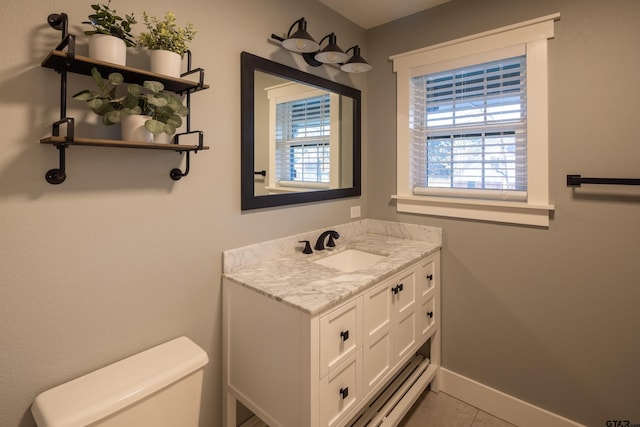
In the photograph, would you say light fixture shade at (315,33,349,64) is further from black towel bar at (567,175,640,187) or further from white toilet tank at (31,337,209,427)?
white toilet tank at (31,337,209,427)

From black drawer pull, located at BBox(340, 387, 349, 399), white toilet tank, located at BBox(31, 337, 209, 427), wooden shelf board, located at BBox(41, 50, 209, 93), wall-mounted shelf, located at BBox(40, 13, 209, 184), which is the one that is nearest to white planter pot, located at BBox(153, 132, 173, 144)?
wall-mounted shelf, located at BBox(40, 13, 209, 184)

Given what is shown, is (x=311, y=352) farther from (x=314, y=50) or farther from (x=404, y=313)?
(x=314, y=50)

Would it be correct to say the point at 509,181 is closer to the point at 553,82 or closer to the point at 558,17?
the point at 553,82

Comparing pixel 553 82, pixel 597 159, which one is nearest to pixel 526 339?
pixel 597 159

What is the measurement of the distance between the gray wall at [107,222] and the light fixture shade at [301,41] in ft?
0.34

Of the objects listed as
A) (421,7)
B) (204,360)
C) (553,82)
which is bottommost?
(204,360)

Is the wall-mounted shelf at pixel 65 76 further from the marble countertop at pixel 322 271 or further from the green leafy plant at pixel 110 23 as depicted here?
the marble countertop at pixel 322 271

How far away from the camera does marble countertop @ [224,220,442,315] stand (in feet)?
4.31

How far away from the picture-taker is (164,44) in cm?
122

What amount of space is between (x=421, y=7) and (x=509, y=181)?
1.27m

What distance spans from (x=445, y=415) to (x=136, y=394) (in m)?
1.77

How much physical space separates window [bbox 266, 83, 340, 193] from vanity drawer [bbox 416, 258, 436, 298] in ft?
2.63

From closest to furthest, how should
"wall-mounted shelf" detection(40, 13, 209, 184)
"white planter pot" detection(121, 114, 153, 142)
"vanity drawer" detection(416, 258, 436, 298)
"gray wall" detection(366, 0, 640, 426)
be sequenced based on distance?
"wall-mounted shelf" detection(40, 13, 209, 184)
"white planter pot" detection(121, 114, 153, 142)
"gray wall" detection(366, 0, 640, 426)
"vanity drawer" detection(416, 258, 436, 298)

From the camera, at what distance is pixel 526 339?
1.90m
